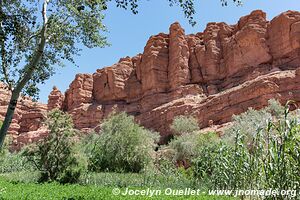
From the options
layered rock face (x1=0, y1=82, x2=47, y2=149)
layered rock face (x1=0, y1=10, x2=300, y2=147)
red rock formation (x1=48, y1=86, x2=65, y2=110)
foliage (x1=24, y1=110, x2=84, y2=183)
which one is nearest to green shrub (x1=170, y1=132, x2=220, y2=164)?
layered rock face (x1=0, y1=10, x2=300, y2=147)

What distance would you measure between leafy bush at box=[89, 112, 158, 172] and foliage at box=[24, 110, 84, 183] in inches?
259

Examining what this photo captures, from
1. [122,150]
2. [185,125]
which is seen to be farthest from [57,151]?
[185,125]

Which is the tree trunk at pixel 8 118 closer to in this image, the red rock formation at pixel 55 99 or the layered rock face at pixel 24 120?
the layered rock face at pixel 24 120

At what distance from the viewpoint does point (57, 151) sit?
2073cm

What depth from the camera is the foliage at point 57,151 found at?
2028cm

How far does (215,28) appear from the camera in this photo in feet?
215

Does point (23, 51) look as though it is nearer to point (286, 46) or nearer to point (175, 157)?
point (175, 157)

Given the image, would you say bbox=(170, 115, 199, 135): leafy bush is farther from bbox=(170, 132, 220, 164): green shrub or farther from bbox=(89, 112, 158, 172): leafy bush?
bbox=(89, 112, 158, 172): leafy bush

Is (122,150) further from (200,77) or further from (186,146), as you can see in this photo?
(200,77)

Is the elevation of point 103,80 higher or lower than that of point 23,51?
higher


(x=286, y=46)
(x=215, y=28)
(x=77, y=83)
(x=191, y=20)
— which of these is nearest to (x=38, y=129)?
(x=77, y=83)

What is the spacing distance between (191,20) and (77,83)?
64659 millimetres

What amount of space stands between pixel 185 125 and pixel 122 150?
19203 mm

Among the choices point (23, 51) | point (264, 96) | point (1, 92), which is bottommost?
point (23, 51)
